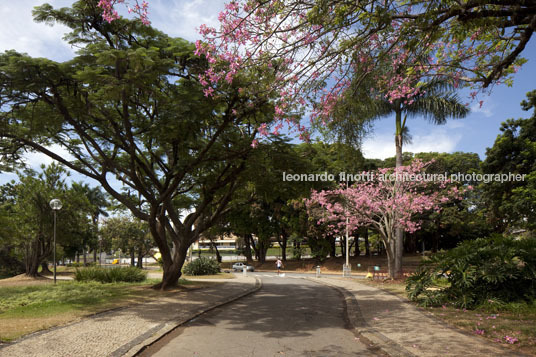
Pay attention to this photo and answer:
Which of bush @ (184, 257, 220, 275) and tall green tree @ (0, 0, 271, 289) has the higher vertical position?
tall green tree @ (0, 0, 271, 289)

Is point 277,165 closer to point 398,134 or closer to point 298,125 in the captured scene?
point 298,125

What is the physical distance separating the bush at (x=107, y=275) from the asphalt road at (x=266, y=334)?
10271mm

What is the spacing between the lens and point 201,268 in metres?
28.2

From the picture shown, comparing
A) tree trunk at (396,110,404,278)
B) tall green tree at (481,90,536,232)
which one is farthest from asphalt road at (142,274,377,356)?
tall green tree at (481,90,536,232)

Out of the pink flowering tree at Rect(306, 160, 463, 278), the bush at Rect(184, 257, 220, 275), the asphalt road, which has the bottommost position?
the bush at Rect(184, 257, 220, 275)

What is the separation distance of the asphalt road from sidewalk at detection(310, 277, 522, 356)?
397 mm

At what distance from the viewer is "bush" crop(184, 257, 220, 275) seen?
92.0 ft

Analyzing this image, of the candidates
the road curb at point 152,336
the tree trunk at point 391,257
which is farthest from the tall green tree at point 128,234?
the road curb at point 152,336

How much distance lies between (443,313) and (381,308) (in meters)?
1.90

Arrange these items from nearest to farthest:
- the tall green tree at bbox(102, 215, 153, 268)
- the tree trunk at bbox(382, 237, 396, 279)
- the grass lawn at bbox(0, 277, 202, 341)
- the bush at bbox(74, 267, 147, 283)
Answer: the grass lawn at bbox(0, 277, 202, 341), the bush at bbox(74, 267, 147, 283), the tree trunk at bbox(382, 237, 396, 279), the tall green tree at bbox(102, 215, 153, 268)

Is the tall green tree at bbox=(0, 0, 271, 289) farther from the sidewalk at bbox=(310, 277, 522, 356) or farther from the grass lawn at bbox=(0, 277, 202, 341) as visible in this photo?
the sidewalk at bbox=(310, 277, 522, 356)

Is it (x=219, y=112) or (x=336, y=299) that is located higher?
(x=219, y=112)

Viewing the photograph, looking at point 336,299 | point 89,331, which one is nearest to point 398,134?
point 336,299

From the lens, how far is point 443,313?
9391 mm
